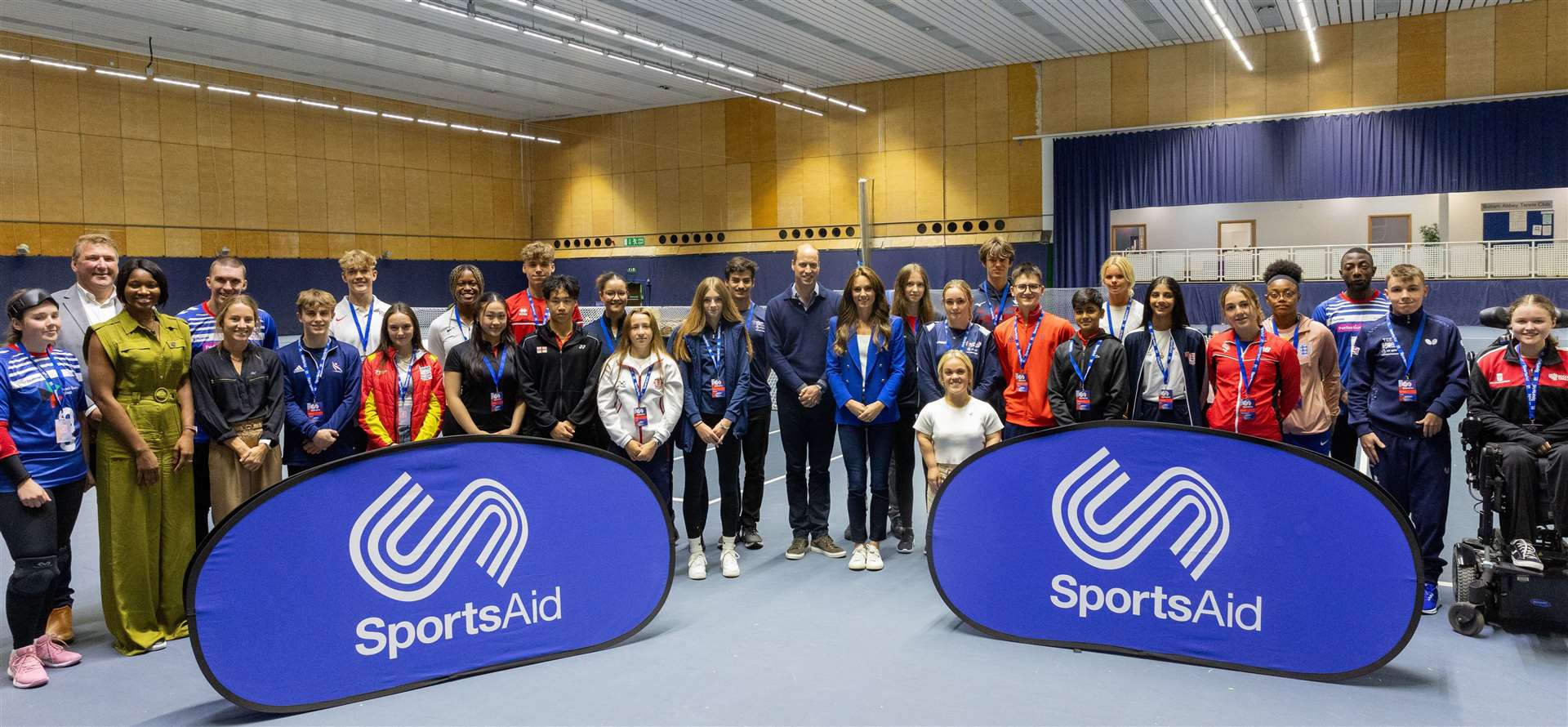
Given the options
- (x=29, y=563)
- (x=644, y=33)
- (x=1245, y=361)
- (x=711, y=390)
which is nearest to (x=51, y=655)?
(x=29, y=563)

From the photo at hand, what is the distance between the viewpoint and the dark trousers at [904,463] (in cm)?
581

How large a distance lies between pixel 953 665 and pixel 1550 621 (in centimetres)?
281

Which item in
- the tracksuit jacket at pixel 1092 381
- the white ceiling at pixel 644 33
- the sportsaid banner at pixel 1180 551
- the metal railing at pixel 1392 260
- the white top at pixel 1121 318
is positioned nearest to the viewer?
the sportsaid banner at pixel 1180 551

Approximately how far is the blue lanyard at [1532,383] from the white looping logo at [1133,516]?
1944 millimetres

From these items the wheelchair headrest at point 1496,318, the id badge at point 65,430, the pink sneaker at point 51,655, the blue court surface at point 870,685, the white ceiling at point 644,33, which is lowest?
the blue court surface at point 870,685

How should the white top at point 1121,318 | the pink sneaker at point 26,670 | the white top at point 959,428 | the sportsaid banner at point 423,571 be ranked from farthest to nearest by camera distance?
the white top at point 1121,318 < the white top at point 959,428 < the pink sneaker at point 26,670 < the sportsaid banner at point 423,571

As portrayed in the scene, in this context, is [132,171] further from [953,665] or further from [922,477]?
[953,665]

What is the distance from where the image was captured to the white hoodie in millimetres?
5164

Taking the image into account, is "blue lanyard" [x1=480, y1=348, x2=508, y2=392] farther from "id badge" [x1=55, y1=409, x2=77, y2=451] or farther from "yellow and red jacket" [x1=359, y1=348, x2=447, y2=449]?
"id badge" [x1=55, y1=409, x2=77, y2=451]

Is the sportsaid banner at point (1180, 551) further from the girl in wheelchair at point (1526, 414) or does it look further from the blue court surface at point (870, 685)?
the girl in wheelchair at point (1526, 414)

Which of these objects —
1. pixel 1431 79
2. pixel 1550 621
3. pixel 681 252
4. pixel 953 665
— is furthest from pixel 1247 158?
pixel 953 665

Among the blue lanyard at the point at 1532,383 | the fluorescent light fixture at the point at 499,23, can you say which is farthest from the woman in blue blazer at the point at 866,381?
the fluorescent light fixture at the point at 499,23

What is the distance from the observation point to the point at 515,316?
6.09 meters

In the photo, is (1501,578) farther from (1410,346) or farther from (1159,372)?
(1159,372)
